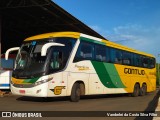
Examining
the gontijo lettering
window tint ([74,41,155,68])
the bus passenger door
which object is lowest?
the bus passenger door

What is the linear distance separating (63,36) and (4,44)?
3604cm

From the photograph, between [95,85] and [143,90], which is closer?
[95,85]

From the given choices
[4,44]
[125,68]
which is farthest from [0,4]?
[4,44]

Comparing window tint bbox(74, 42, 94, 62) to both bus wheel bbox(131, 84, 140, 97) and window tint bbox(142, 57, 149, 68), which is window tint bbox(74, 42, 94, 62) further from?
window tint bbox(142, 57, 149, 68)

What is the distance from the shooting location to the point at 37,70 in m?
14.6

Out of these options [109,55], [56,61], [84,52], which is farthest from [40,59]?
[109,55]

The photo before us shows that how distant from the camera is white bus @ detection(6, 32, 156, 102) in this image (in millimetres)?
14602

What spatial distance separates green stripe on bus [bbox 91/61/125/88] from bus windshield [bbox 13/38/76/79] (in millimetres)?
2687

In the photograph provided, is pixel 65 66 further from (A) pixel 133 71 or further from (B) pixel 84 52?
(A) pixel 133 71

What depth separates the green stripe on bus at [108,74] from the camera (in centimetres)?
1825

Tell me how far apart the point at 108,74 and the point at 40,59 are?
5.62 m

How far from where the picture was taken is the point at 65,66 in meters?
15.4

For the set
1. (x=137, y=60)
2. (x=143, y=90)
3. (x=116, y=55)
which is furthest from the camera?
(x=143, y=90)

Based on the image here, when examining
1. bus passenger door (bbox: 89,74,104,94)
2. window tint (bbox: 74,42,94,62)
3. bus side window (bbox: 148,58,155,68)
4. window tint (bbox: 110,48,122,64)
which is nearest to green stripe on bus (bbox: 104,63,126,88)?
window tint (bbox: 110,48,122,64)
